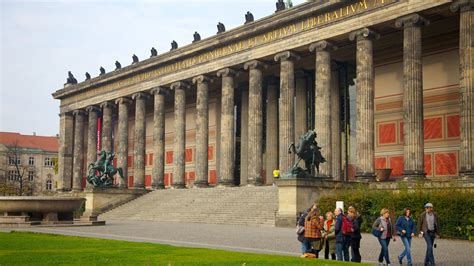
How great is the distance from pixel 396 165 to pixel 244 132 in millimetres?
16545

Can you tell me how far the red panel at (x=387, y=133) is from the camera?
43688 mm

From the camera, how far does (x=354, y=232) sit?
1686 cm

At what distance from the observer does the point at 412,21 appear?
35812mm

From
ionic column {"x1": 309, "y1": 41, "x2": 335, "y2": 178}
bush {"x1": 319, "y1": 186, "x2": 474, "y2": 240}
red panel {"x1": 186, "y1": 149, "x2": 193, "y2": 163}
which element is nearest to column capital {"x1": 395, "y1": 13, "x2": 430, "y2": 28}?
ionic column {"x1": 309, "y1": 41, "x2": 335, "y2": 178}

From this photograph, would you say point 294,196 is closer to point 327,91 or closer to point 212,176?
point 327,91

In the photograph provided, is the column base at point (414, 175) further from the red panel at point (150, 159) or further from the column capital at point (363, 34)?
the red panel at point (150, 159)

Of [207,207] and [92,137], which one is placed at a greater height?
[92,137]

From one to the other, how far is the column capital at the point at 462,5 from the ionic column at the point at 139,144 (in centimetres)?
3135

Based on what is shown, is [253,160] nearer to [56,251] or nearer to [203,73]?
[203,73]

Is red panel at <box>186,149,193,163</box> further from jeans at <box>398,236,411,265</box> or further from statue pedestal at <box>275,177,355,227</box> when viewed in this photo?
jeans at <box>398,236,411,265</box>

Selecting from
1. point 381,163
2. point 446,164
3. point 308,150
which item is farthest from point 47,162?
point 308,150

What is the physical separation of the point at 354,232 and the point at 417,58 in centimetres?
2138

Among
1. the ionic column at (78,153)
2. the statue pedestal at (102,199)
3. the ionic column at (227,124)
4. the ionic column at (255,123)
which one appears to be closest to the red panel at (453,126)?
the ionic column at (255,123)

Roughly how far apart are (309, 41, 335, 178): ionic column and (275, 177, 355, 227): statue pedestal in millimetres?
6025
